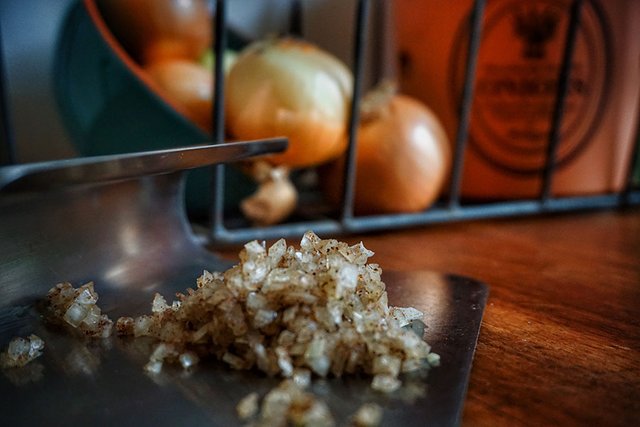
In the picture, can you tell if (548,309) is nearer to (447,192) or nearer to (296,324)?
(296,324)

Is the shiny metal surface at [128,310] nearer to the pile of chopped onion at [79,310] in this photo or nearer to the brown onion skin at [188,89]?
the pile of chopped onion at [79,310]

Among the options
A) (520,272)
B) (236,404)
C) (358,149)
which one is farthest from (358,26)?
(236,404)

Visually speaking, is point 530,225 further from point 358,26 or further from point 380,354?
point 380,354

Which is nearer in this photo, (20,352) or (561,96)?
(20,352)

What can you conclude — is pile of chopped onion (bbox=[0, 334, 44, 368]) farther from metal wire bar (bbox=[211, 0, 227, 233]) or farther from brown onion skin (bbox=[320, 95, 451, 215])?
brown onion skin (bbox=[320, 95, 451, 215])

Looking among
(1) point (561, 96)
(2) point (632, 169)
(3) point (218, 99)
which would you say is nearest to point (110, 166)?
(3) point (218, 99)
